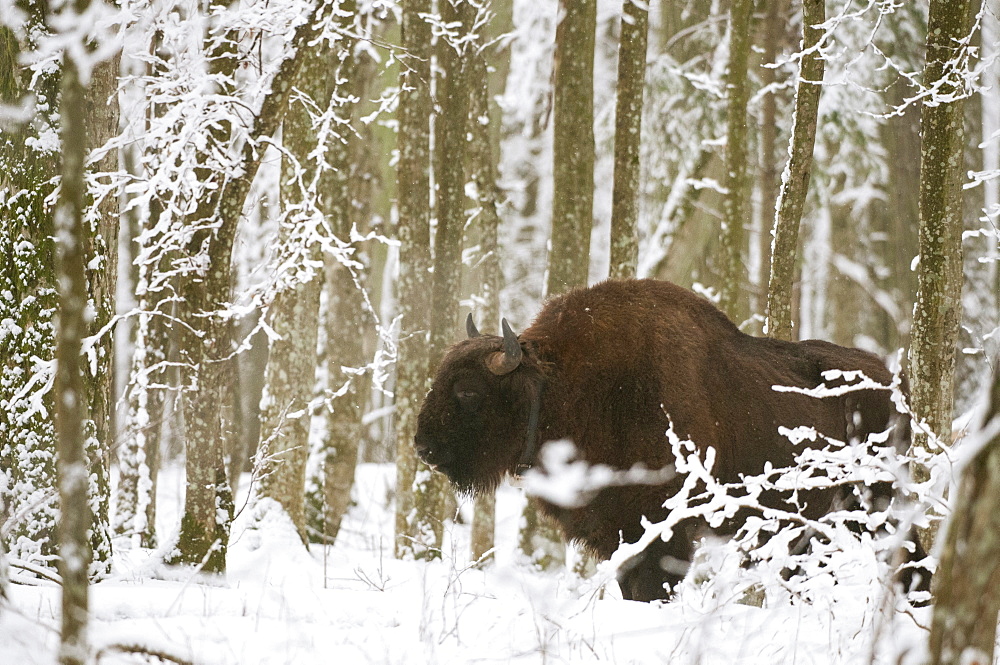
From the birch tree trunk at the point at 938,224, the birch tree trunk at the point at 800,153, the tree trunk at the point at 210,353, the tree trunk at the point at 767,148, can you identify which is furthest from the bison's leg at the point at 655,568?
the tree trunk at the point at 767,148

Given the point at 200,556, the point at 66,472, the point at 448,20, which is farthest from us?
the point at 448,20

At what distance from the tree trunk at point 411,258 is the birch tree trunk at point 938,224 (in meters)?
4.77

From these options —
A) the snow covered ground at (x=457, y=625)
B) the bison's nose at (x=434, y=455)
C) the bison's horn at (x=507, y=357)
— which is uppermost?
the bison's horn at (x=507, y=357)

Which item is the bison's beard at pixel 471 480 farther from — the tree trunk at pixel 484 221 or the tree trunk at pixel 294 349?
the tree trunk at pixel 484 221

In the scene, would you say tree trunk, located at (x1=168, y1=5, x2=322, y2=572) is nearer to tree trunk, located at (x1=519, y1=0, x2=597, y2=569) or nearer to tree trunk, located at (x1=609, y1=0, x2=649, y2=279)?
tree trunk, located at (x1=519, y1=0, x2=597, y2=569)

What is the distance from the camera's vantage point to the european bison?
19.4 feet

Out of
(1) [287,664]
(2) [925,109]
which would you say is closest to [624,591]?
(1) [287,664]

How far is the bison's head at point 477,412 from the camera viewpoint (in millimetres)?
6180

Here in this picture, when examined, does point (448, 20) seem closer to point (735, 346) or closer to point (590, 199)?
point (590, 199)

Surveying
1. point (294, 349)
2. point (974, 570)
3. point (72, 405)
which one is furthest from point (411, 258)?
point (974, 570)

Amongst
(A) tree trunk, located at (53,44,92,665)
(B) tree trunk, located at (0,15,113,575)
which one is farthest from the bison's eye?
(A) tree trunk, located at (53,44,92,665)

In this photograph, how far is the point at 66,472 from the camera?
2.67m

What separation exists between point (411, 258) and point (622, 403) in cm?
394

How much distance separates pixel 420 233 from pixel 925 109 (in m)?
5.00
